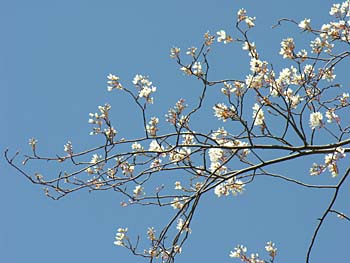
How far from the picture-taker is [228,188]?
4.21 m

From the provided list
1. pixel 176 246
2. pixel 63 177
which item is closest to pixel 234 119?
pixel 176 246

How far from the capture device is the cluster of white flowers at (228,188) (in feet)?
13.8

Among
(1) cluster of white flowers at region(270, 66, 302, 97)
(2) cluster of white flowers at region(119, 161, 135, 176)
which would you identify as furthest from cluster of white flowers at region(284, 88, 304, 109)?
(2) cluster of white flowers at region(119, 161, 135, 176)

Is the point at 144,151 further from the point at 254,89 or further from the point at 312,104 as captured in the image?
the point at 312,104

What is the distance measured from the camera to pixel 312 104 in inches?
152

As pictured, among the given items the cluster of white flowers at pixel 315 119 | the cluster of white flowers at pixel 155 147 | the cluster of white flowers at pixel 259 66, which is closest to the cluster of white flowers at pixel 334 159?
the cluster of white flowers at pixel 315 119

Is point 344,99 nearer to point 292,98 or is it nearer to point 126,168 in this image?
point 292,98

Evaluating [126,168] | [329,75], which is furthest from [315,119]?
[126,168]

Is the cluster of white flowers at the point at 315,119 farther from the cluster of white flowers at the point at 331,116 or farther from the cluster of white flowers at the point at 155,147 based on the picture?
the cluster of white flowers at the point at 155,147

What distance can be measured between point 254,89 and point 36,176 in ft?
4.86

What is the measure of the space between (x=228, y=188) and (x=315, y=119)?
2.67 feet

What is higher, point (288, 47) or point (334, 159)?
point (288, 47)

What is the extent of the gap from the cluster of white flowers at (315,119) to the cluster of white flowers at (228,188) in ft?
2.26

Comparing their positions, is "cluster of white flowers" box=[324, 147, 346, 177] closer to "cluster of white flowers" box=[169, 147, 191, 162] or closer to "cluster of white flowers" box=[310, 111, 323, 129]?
"cluster of white flowers" box=[310, 111, 323, 129]
